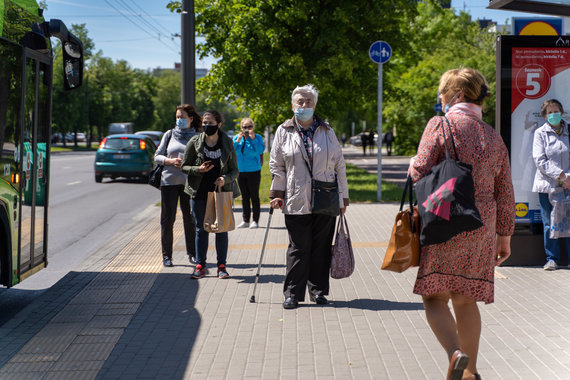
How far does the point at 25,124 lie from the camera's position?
656 centimetres

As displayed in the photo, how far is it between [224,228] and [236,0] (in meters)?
12.8

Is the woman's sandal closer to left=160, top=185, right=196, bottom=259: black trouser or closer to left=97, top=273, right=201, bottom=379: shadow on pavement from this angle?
left=97, top=273, right=201, bottom=379: shadow on pavement

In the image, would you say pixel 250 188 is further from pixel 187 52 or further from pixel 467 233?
pixel 467 233

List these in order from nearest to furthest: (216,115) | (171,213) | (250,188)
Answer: (216,115) → (171,213) → (250,188)

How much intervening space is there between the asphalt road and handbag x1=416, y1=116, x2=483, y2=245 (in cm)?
394

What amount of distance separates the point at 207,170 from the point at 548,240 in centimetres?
373

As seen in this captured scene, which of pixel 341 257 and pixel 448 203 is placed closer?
pixel 448 203

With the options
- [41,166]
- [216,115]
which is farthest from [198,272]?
[41,166]

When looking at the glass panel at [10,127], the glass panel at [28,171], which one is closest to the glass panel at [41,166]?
the glass panel at [28,171]

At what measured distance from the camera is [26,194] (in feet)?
21.6

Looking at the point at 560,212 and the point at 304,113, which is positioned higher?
the point at 304,113

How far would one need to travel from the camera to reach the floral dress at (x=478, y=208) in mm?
3982

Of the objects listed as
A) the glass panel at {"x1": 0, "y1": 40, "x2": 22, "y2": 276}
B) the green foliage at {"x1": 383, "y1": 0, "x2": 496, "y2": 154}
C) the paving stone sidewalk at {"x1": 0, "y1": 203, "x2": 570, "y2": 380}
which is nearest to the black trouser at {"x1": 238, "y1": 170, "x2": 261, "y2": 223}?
the paving stone sidewalk at {"x1": 0, "y1": 203, "x2": 570, "y2": 380}

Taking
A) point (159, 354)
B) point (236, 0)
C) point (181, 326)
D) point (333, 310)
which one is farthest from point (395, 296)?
point (236, 0)
